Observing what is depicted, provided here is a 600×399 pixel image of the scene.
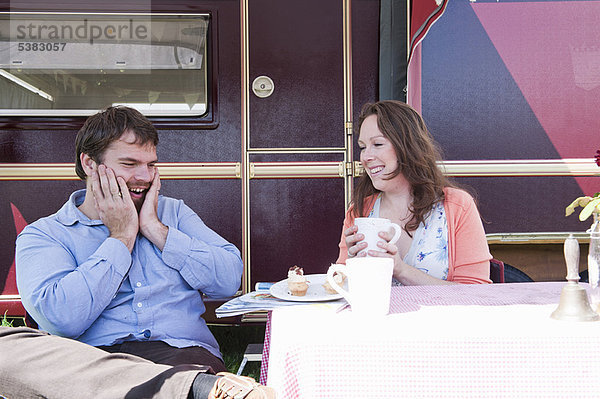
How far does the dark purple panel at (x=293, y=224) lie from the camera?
3.78 metres

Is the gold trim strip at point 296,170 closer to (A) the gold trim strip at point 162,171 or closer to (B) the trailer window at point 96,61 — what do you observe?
(A) the gold trim strip at point 162,171

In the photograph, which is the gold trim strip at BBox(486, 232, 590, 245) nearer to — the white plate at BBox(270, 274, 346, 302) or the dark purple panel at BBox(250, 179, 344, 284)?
the dark purple panel at BBox(250, 179, 344, 284)

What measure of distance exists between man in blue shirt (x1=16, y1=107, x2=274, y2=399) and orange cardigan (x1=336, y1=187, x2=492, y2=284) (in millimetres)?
563

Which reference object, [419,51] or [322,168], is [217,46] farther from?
[419,51]

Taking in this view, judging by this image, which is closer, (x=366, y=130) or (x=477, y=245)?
(x=477, y=245)

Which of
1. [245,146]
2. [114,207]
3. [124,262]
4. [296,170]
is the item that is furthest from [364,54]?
[124,262]

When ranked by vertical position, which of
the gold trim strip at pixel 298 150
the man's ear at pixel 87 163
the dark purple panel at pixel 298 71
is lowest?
the man's ear at pixel 87 163

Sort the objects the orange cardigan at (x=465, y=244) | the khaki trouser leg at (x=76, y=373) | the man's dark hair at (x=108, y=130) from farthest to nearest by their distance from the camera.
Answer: the man's dark hair at (x=108, y=130) < the orange cardigan at (x=465, y=244) < the khaki trouser leg at (x=76, y=373)

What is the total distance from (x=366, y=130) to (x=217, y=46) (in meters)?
1.76

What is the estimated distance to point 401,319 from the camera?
1118 mm

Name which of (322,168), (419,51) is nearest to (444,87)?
(419,51)

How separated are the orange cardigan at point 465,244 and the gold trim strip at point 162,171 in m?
1.74

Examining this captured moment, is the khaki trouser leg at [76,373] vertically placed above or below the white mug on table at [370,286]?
below

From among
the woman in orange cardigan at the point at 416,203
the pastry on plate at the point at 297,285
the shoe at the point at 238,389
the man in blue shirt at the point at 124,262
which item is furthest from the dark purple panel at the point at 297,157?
the shoe at the point at 238,389
